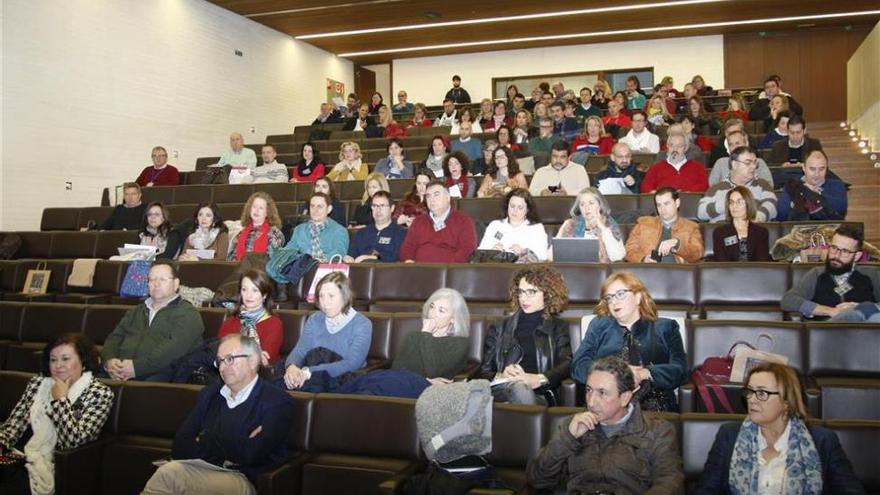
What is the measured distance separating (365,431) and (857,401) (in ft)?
6.34

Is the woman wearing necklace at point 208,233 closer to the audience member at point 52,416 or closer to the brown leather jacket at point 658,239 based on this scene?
the audience member at point 52,416

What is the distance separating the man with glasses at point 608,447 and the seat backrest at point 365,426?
1.68 ft

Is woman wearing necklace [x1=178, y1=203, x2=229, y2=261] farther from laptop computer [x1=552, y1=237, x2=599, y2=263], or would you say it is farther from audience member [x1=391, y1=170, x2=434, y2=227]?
laptop computer [x1=552, y1=237, x2=599, y2=263]

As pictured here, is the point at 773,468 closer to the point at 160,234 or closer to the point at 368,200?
the point at 368,200

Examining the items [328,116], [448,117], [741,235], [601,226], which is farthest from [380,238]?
[328,116]

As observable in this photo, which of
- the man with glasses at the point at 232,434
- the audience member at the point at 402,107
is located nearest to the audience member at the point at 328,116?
the audience member at the point at 402,107

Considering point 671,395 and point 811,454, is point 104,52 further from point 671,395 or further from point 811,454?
point 811,454

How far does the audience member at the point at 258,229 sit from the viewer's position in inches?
201

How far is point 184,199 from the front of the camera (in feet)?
25.6

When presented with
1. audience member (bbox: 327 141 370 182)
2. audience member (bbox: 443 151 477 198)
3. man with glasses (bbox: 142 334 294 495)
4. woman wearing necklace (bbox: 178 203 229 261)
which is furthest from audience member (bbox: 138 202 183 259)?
man with glasses (bbox: 142 334 294 495)

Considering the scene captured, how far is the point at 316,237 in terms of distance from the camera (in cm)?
503

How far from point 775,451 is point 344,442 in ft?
4.93

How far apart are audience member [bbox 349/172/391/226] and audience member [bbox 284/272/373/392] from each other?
244 cm

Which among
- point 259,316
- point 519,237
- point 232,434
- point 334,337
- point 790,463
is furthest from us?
point 519,237
